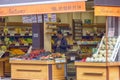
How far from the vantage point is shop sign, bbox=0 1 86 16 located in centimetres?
1138

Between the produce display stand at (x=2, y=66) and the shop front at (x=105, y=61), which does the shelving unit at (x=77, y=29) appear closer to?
the produce display stand at (x=2, y=66)

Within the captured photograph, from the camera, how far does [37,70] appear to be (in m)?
12.8

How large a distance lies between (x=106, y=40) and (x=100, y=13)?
3.02 feet

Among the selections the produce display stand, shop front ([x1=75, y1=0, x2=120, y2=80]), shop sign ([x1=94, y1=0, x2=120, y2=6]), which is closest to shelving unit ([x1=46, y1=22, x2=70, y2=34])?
the produce display stand

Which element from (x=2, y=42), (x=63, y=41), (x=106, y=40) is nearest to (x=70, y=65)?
(x=63, y=41)

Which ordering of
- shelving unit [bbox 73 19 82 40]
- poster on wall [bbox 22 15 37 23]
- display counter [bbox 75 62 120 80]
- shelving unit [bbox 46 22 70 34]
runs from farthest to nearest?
shelving unit [bbox 73 19 82 40]
shelving unit [bbox 46 22 70 34]
poster on wall [bbox 22 15 37 23]
display counter [bbox 75 62 120 80]

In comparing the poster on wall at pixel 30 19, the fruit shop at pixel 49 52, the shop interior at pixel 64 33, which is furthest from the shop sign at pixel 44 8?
the shop interior at pixel 64 33

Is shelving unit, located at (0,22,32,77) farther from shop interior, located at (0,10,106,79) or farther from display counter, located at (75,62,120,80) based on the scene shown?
display counter, located at (75,62,120,80)

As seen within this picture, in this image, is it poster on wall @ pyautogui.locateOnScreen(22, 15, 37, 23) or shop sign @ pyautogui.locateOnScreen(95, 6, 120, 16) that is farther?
poster on wall @ pyautogui.locateOnScreen(22, 15, 37, 23)

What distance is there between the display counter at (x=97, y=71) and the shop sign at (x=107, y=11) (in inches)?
54.7

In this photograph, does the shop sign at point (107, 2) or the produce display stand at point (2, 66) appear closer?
the shop sign at point (107, 2)

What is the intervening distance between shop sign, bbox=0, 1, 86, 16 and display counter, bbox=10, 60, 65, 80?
166 cm

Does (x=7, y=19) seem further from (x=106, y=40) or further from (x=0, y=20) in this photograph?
(x=106, y=40)

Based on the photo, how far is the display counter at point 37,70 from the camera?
41.6 ft
